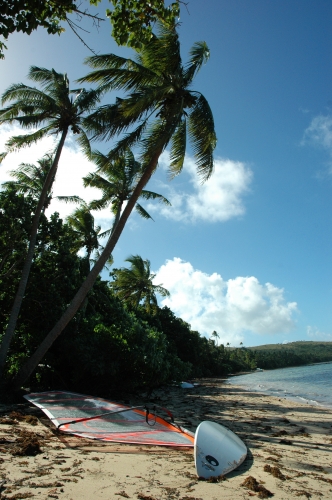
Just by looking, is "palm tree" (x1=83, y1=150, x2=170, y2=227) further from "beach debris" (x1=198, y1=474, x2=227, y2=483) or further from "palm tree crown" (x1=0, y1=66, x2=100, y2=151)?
"beach debris" (x1=198, y1=474, x2=227, y2=483)

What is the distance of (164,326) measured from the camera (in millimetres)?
37375

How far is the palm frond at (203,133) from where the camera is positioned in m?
11.3

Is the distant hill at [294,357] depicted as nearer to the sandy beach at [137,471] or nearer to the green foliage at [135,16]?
the sandy beach at [137,471]

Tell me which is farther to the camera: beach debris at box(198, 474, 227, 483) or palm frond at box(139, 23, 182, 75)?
palm frond at box(139, 23, 182, 75)

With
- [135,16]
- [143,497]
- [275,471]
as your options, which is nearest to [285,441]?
[275,471]

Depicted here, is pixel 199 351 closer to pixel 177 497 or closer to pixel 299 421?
pixel 299 421

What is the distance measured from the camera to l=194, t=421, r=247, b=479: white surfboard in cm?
452

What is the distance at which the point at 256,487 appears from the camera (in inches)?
158

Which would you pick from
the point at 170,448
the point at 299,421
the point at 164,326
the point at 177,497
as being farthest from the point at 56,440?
the point at 164,326

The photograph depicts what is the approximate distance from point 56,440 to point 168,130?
875cm

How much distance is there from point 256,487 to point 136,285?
27714mm

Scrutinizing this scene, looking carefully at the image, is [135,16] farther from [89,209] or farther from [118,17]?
[89,209]

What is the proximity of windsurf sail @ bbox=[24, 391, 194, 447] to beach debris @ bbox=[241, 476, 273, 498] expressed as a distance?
1.57 meters

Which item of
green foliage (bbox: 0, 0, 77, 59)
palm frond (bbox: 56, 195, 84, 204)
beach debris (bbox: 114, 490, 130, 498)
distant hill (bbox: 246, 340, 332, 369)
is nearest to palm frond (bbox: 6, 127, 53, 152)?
palm frond (bbox: 56, 195, 84, 204)
